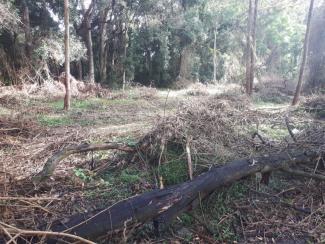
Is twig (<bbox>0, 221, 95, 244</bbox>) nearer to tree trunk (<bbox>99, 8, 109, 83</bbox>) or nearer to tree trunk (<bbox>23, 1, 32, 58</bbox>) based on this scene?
tree trunk (<bbox>23, 1, 32, 58</bbox>)

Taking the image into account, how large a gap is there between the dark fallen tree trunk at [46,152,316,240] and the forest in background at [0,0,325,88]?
32.3ft

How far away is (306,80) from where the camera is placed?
15.3 metres

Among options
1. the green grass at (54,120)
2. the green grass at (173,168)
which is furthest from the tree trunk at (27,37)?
the green grass at (173,168)

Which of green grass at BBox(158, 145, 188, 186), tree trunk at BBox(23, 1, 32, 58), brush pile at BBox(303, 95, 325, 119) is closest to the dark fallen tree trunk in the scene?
green grass at BBox(158, 145, 188, 186)

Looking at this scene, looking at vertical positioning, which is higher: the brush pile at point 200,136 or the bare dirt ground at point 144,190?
the brush pile at point 200,136

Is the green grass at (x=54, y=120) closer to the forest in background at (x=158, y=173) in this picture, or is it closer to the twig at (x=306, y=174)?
the forest in background at (x=158, y=173)

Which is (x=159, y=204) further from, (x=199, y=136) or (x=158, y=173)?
(x=199, y=136)

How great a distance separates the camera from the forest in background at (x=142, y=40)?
1382cm

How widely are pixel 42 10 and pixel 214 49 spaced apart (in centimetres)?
1149

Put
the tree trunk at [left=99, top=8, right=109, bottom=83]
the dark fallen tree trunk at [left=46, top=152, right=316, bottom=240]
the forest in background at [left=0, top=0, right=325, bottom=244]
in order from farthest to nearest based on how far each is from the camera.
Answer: the tree trunk at [left=99, top=8, right=109, bottom=83] → the forest in background at [left=0, top=0, right=325, bottom=244] → the dark fallen tree trunk at [left=46, top=152, right=316, bottom=240]

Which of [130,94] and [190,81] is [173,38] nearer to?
[190,81]

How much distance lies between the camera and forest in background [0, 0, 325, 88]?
13.8 metres

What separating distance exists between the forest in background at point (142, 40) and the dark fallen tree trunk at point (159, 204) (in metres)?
9.83

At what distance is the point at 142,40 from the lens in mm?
19656
